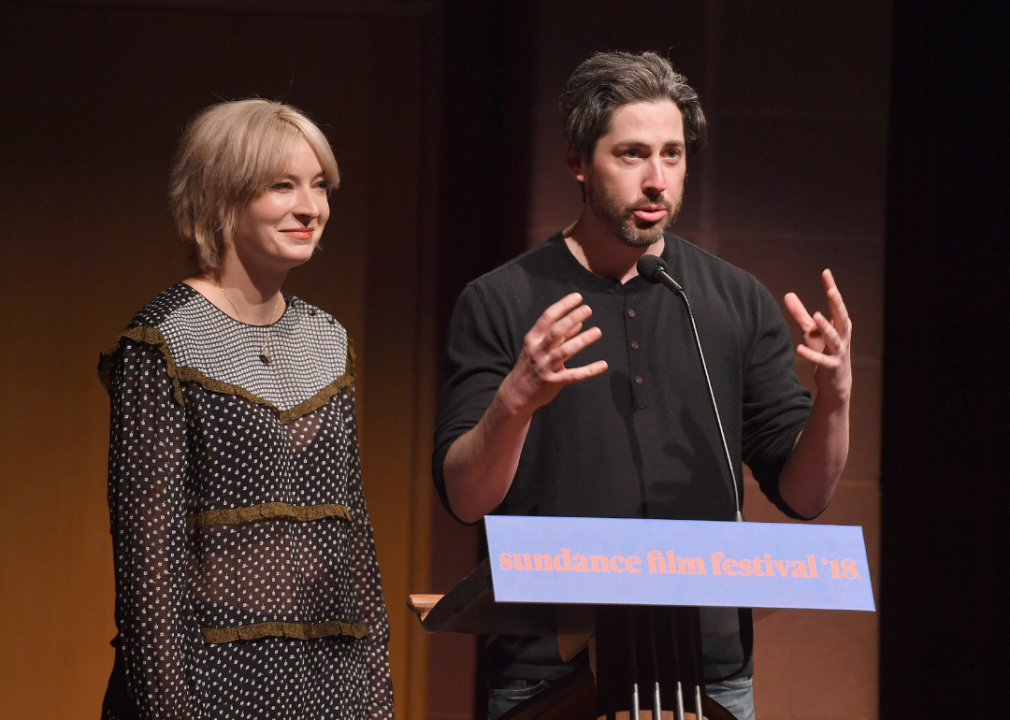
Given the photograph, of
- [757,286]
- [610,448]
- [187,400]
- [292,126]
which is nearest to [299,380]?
[187,400]

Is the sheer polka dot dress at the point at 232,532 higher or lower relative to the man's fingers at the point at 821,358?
lower

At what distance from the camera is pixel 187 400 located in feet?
5.79

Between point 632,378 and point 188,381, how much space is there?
2.35 ft

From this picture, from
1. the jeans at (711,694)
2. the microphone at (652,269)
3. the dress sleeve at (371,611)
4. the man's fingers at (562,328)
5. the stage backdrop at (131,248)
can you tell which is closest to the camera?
the man's fingers at (562,328)

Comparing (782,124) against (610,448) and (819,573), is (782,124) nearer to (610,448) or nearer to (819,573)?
(610,448)

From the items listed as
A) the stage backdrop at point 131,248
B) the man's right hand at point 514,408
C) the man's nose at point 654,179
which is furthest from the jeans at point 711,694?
the stage backdrop at point 131,248

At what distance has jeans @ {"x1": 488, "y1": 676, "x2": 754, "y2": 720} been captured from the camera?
1.70 m

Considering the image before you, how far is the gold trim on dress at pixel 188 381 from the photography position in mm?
1731

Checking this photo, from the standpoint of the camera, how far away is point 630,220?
5.85 feet

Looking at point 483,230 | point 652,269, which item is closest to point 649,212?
point 652,269

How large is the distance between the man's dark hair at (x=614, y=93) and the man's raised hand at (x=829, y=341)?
0.51 meters

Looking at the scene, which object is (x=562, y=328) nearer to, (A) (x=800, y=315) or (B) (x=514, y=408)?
(B) (x=514, y=408)

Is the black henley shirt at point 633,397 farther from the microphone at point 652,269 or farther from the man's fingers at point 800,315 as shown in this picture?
the man's fingers at point 800,315

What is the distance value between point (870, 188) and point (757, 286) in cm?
130
